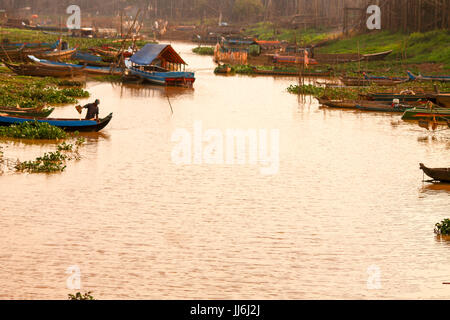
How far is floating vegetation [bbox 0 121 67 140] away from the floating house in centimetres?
1917

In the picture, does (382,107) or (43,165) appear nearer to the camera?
(43,165)

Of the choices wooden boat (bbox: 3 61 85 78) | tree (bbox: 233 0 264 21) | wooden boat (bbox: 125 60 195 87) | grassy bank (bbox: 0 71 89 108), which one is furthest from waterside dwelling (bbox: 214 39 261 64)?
tree (bbox: 233 0 264 21)

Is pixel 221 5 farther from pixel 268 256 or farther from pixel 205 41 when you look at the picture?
pixel 268 256

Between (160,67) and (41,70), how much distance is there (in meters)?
7.51

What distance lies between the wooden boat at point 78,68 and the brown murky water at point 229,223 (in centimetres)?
1684

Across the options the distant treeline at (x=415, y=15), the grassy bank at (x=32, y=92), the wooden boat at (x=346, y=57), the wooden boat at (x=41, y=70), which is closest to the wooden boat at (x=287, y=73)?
the wooden boat at (x=346, y=57)

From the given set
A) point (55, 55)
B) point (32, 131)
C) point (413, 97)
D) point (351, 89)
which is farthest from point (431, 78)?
point (32, 131)

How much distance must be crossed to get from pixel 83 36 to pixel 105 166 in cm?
7231

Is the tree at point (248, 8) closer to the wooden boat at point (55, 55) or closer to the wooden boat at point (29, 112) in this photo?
the wooden boat at point (55, 55)

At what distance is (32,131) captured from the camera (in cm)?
2241

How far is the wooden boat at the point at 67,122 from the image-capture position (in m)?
22.8

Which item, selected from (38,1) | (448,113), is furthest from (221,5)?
(448,113)

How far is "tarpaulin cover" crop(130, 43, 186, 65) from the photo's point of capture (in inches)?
1689

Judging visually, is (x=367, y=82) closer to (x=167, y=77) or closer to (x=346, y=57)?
(x=167, y=77)
